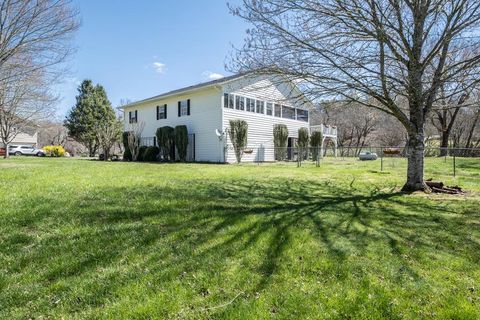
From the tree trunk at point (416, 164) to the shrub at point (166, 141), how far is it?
15.7m

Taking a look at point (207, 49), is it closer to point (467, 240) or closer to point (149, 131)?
point (467, 240)

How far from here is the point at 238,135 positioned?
1916 centimetres

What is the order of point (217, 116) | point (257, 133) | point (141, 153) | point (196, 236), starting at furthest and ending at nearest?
1. point (141, 153)
2. point (257, 133)
3. point (217, 116)
4. point (196, 236)

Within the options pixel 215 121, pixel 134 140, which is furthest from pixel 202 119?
pixel 134 140

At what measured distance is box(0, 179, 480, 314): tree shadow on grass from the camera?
2.99m

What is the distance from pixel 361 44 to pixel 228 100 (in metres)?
12.2

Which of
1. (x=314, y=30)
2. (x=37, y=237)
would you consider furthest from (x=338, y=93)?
(x=37, y=237)

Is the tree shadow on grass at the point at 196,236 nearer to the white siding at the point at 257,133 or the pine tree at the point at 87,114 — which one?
the white siding at the point at 257,133

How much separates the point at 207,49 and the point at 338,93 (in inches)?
213

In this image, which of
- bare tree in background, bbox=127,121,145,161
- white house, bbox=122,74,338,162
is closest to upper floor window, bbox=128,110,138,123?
white house, bbox=122,74,338,162

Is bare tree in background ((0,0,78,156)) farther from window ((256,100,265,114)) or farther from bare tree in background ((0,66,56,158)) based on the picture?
window ((256,100,265,114))

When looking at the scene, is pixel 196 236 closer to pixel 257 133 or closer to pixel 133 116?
pixel 257 133

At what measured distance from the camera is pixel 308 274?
3104mm

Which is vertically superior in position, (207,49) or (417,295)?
(207,49)
